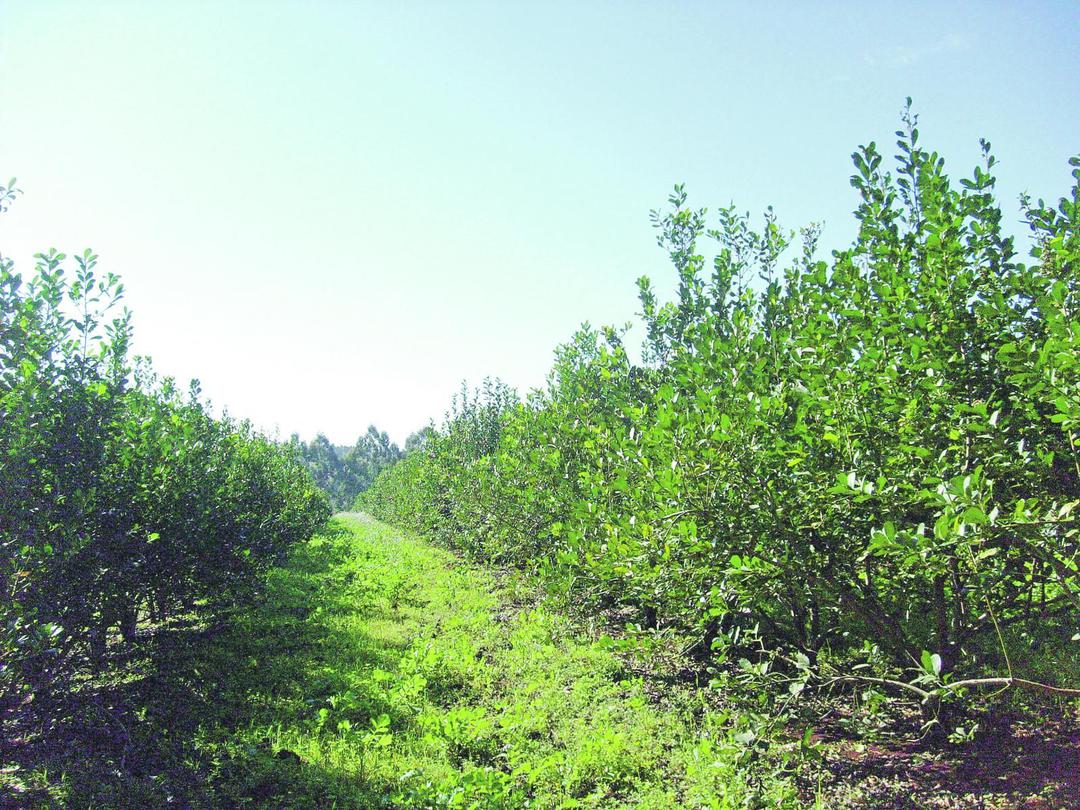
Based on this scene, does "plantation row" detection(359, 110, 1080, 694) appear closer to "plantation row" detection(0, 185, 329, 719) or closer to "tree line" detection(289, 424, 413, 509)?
"plantation row" detection(0, 185, 329, 719)

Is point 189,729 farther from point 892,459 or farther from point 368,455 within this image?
point 368,455

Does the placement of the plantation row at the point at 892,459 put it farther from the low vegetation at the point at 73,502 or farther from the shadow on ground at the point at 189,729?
the low vegetation at the point at 73,502

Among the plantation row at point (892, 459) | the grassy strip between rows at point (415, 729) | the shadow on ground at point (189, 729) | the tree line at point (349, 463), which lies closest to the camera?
the plantation row at point (892, 459)

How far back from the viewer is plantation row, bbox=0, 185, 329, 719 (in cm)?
479

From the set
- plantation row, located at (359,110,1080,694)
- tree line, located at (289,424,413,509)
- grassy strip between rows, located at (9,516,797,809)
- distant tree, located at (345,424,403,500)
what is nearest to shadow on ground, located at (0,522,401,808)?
grassy strip between rows, located at (9,516,797,809)

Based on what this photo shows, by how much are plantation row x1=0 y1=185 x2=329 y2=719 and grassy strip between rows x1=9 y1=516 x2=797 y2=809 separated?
1169mm

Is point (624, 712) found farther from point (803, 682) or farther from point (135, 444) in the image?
point (135, 444)

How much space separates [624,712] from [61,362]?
22.6 ft

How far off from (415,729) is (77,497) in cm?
403

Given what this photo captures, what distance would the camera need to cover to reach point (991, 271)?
377cm

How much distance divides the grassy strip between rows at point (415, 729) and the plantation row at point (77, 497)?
3.84 ft

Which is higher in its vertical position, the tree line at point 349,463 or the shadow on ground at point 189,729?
the tree line at point 349,463

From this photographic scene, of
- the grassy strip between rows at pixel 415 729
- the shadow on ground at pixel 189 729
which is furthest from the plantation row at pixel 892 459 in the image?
the shadow on ground at pixel 189 729

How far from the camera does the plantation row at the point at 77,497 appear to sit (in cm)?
479
